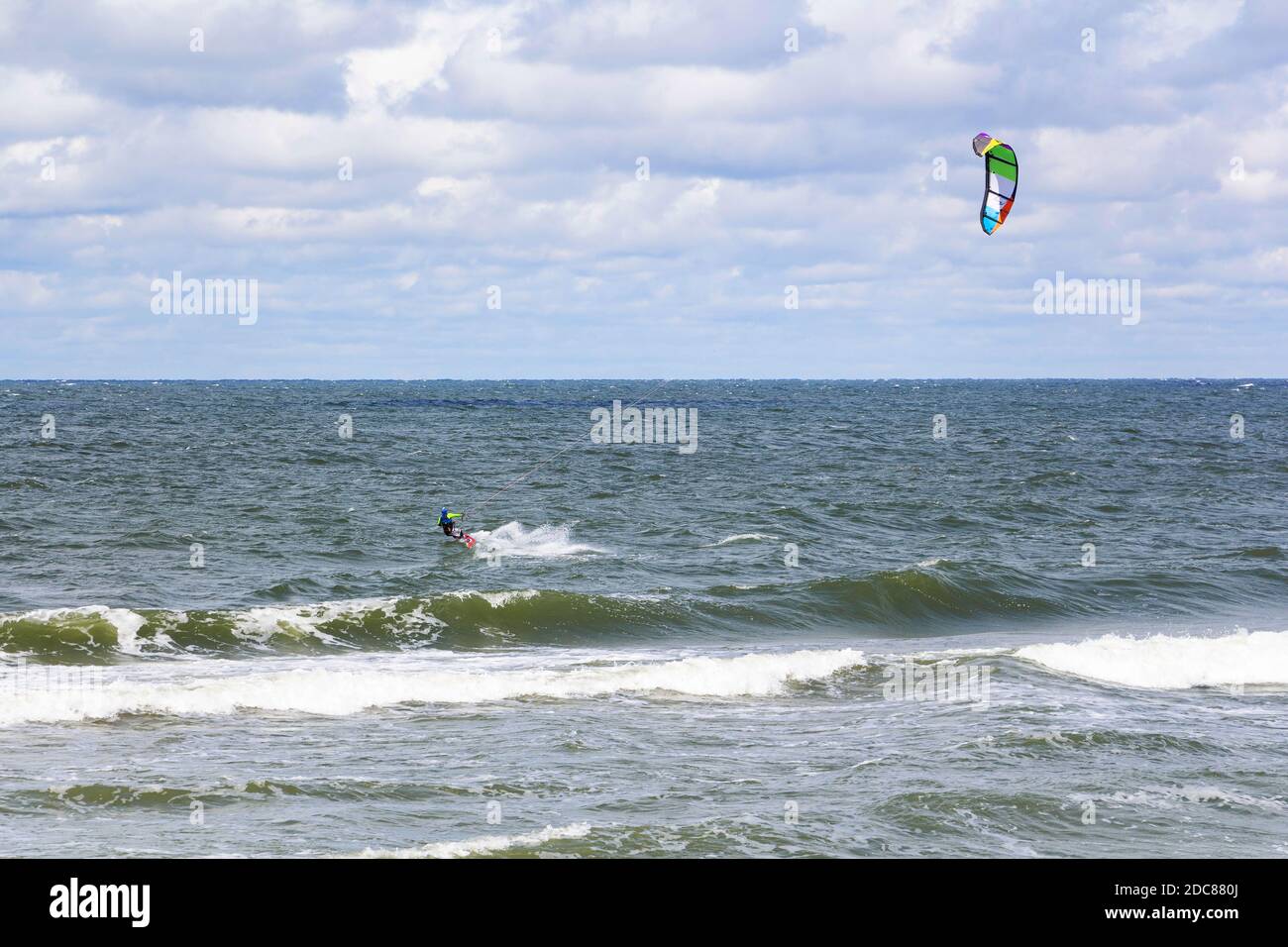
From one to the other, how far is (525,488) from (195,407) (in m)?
70.4

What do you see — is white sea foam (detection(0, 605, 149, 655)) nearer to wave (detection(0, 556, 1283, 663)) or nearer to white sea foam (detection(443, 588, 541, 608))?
wave (detection(0, 556, 1283, 663))

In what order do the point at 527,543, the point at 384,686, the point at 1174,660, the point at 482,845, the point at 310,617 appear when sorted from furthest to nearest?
1. the point at 527,543
2. the point at 310,617
3. the point at 1174,660
4. the point at 384,686
5. the point at 482,845

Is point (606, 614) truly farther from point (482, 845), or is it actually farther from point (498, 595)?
point (482, 845)

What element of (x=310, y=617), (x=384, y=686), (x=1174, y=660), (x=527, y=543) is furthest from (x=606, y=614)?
(x=1174, y=660)

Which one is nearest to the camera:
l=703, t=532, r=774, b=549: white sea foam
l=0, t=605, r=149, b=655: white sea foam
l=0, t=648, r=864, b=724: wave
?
l=0, t=648, r=864, b=724: wave

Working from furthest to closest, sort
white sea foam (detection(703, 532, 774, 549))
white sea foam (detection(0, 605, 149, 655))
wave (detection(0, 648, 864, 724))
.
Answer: white sea foam (detection(703, 532, 774, 549)) < white sea foam (detection(0, 605, 149, 655)) < wave (detection(0, 648, 864, 724))

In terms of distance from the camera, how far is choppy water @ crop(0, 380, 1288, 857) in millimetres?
10219

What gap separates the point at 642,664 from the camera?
1750 cm

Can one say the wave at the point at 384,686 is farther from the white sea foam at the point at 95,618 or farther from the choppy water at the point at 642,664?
the white sea foam at the point at 95,618

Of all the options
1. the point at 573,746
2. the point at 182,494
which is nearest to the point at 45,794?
the point at 573,746

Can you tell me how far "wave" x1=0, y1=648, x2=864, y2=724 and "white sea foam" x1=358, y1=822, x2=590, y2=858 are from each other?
5.19m

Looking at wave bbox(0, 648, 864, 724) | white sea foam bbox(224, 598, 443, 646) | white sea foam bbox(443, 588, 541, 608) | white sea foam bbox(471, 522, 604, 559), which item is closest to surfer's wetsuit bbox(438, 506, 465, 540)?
white sea foam bbox(471, 522, 604, 559)

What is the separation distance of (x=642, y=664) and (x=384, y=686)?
379 cm

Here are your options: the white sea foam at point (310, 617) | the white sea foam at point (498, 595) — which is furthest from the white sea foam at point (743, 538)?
the white sea foam at point (310, 617)
